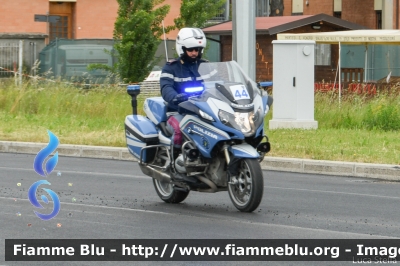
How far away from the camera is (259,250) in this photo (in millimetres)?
7910

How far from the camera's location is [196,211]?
10.2 metres

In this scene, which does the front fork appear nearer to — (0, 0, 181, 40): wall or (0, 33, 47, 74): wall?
(0, 33, 47, 74): wall

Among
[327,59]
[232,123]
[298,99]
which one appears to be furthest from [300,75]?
[327,59]

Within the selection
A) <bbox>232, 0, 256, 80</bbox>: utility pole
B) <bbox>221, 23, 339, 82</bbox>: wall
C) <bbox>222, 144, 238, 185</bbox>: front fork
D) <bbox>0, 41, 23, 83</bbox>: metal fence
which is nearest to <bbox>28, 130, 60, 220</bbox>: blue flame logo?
<bbox>222, 144, 238, 185</bbox>: front fork

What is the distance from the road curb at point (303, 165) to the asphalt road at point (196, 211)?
1.29 ft

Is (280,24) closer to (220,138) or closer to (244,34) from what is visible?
(244,34)

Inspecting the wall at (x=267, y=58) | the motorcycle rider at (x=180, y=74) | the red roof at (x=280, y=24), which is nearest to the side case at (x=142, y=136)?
the motorcycle rider at (x=180, y=74)

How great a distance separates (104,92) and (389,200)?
1522 cm

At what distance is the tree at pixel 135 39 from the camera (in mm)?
30344

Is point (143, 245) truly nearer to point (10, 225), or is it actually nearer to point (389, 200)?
point (10, 225)

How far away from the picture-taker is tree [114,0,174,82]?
3034 cm

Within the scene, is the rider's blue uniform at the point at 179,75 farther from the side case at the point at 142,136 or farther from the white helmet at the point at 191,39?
the side case at the point at 142,136

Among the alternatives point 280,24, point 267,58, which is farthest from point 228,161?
point 267,58

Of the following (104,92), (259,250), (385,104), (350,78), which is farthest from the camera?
(350,78)
